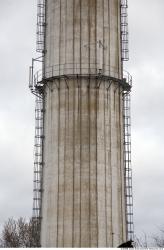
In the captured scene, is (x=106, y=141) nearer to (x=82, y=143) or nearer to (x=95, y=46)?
(x=82, y=143)

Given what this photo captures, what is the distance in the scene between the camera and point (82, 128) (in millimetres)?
51156

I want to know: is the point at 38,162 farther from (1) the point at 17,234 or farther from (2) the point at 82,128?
(1) the point at 17,234

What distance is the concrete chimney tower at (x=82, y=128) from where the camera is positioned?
5000cm

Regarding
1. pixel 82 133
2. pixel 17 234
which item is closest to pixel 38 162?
pixel 82 133

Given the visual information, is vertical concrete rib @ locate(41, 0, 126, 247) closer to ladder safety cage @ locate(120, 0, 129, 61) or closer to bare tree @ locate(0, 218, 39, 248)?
ladder safety cage @ locate(120, 0, 129, 61)

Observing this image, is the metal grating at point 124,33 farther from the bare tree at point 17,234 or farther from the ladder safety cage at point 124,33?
the bare tree at point 17,234

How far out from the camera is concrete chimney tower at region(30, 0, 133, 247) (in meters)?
50.0

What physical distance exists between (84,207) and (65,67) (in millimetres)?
11047

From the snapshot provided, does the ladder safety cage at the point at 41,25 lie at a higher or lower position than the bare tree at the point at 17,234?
higher

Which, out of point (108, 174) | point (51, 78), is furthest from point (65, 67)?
point (108, 174)

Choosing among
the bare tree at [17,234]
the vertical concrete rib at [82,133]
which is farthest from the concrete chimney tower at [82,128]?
the bare tree at [17,234]

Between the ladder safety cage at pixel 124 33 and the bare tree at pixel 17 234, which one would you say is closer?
the ladder safety cage at pixel 124 33

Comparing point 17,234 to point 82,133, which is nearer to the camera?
point 82,133

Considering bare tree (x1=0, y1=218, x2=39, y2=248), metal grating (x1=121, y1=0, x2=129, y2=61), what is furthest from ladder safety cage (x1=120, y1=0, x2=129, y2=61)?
bare tree (x1=0, y1=218, x2=39, y2=248)
